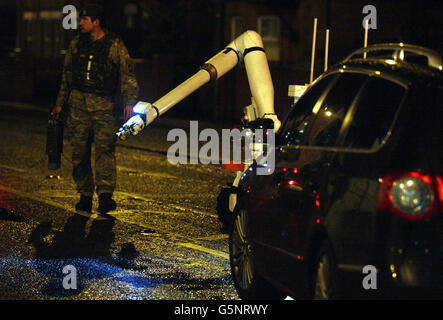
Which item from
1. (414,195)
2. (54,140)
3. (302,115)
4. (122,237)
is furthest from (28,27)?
(414,195)

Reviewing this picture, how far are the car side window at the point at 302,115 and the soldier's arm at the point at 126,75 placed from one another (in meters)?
4.09

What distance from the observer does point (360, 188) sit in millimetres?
4727

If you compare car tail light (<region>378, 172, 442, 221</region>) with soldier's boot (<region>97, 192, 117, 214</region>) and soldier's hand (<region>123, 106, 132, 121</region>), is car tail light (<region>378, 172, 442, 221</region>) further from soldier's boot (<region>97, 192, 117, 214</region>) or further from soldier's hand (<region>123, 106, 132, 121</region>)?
soldier's boot (<region>97, 192, 117, 214</region>)

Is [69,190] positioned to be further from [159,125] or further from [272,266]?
[159,125]

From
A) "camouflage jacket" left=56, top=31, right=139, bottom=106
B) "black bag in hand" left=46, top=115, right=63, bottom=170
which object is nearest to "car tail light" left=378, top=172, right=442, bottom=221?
"camouflage jacket" left=56, top=31, right=139, bottom=106

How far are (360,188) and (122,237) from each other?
14.8 feet

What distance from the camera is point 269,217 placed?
5.92 metres

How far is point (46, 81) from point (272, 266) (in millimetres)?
31531

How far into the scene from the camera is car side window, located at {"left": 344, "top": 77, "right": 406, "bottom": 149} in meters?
4.84

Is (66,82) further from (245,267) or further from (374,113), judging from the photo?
(374,113)

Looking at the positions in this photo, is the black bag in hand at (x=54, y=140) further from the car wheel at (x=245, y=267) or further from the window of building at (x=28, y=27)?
the window of building at (x=28, y=27)

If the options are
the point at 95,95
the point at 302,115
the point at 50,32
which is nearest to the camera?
the point at 302,115

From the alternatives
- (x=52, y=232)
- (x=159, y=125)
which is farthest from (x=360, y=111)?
(x=159, y=125)
